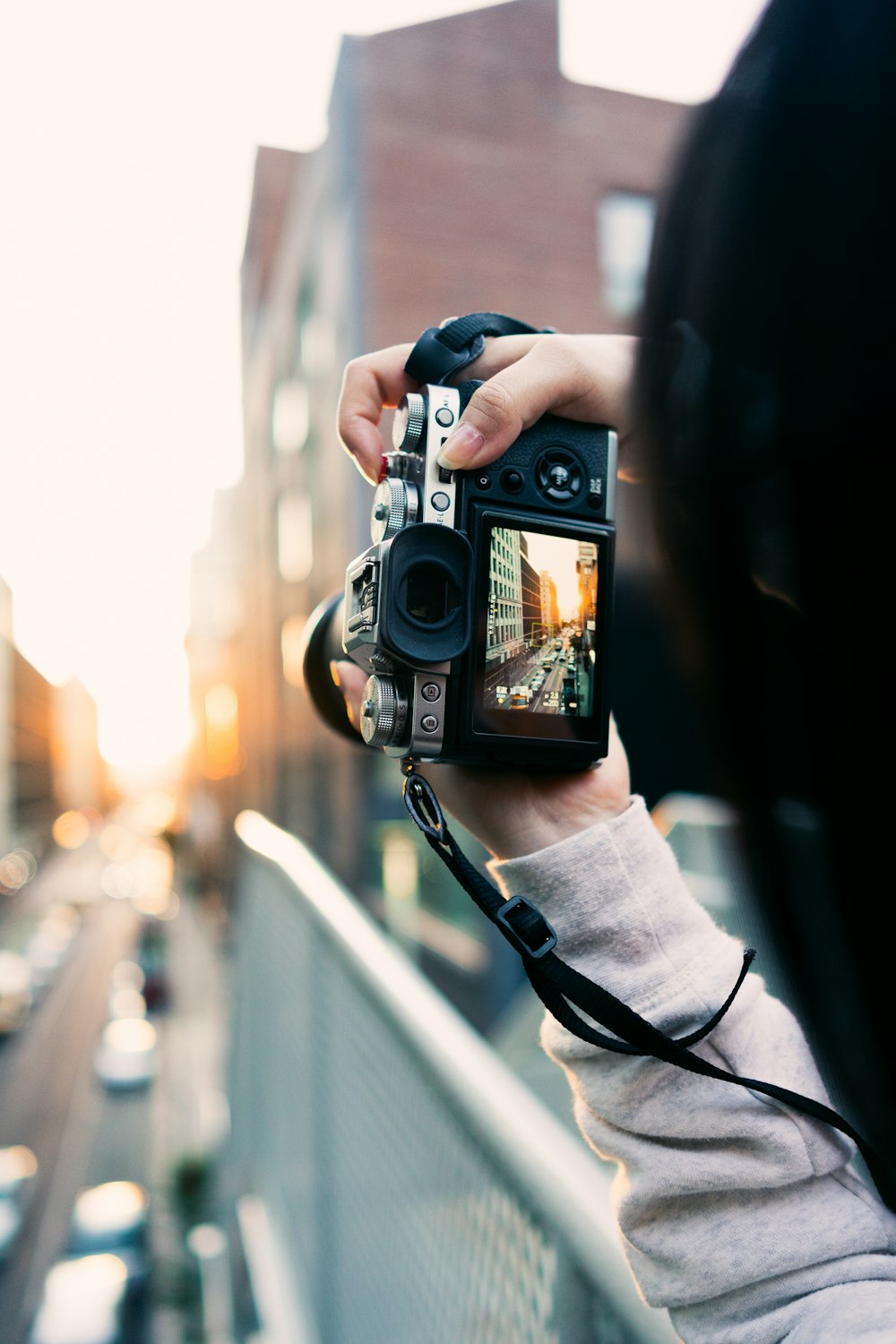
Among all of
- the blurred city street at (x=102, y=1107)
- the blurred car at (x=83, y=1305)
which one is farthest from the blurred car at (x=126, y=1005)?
the blurred car at (x=83, y=1305)

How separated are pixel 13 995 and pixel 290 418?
16.7 meters

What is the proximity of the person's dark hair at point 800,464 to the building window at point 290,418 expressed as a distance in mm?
14233

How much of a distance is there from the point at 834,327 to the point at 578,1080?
0.59 meters

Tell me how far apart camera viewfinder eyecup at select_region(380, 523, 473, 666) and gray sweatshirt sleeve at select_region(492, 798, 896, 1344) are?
19 centimetres

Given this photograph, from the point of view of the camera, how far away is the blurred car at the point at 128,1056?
1984 centimetres

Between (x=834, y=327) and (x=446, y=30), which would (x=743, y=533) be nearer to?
(x=834, y=327)

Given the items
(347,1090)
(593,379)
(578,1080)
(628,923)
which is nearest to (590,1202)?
(578,1080)

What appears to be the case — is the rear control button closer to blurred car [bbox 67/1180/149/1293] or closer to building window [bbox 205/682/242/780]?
blurred car [bbox 67/1180/149/1293]

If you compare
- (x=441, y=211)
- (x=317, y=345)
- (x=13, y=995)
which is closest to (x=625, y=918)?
(x=441, y=211)

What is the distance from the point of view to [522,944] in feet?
2.27

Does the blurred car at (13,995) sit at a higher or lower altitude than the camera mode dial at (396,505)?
lower

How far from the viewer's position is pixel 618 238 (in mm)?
11750

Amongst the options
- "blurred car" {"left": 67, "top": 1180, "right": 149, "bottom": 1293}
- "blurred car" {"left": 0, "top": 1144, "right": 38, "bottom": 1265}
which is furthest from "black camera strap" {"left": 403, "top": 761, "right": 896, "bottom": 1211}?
"blurred car" {"left": 0, "top": 1144, "right": 38, "bottom": 1265}

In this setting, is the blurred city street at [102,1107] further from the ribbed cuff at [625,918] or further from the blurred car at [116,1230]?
the ribbed cuff at [625,918]
